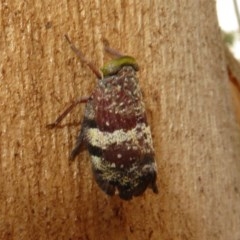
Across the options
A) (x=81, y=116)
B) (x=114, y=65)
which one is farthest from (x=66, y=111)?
(x=114, y=65)

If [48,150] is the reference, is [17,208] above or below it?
below

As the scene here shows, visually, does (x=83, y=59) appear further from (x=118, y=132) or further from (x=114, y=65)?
(x=118, y=132)

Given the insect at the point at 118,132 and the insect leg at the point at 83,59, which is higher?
the insect leg at the point at 83,59

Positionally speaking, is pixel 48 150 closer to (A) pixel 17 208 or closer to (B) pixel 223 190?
(A) pixel 17 208

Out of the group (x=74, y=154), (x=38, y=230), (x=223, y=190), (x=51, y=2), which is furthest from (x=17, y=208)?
(x=223, y=190)

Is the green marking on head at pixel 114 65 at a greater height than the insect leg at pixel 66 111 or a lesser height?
greater
